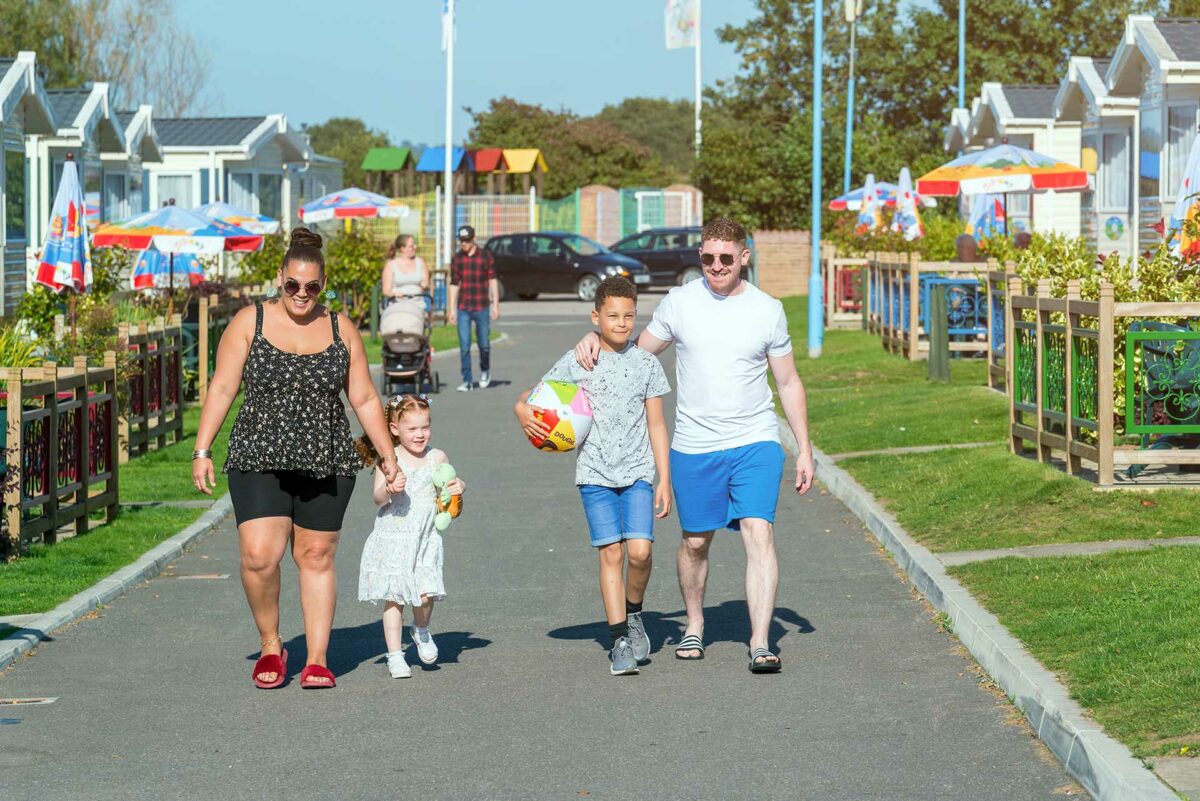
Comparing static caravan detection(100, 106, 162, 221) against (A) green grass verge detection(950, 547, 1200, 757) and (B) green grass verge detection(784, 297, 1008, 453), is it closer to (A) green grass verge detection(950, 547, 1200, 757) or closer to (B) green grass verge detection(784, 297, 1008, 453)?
(B) green grass verge detection(784, 297, 1008, 453)

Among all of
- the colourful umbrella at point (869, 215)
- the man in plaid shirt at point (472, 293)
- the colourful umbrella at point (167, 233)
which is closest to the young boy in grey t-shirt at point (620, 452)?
the man in plaid shirt at point (472, 293)

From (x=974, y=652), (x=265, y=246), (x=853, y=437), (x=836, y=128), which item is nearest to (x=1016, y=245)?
(x=853, y=437)

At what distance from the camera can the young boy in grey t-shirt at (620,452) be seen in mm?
7938

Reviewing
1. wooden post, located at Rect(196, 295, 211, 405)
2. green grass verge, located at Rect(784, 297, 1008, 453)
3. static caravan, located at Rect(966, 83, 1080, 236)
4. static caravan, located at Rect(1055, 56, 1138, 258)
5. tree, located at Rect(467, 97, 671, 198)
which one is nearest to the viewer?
green grass verge, located at Rect(784, 297, 1008, 453)

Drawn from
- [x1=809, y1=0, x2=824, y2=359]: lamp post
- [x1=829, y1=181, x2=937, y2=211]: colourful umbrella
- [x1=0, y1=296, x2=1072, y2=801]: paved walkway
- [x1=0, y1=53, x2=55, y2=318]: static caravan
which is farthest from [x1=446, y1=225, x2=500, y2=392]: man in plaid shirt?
[x1=829, y1=181, x2=937, y2=211]: colourful umbrella

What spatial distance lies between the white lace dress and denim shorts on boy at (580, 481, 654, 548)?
0.69 meters

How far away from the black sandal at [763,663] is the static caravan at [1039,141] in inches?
1135

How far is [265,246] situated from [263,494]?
23803mm

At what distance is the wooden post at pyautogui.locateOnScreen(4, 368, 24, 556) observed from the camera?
10617 mm

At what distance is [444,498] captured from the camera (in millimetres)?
8055

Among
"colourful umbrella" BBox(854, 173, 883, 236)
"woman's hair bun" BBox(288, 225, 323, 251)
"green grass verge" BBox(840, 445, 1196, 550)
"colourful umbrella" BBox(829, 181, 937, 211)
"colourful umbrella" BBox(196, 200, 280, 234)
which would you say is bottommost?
"green grass verge" BBox(840, 445, 1196, 550)

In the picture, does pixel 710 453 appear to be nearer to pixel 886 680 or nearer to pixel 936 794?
pixel 886 680

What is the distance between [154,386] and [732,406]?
9619 mm

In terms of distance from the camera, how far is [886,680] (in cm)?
773
